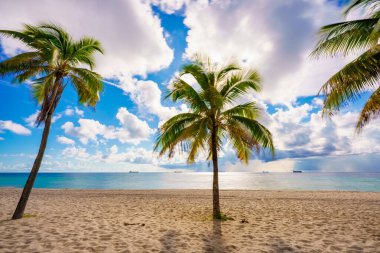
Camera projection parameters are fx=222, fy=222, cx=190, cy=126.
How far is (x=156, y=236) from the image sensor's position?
6406 mm

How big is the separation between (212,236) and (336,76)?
5.80m

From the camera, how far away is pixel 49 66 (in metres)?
8.27

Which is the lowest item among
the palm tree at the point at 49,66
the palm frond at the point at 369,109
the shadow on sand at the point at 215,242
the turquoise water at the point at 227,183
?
the shadow on sand at the point at 215,242

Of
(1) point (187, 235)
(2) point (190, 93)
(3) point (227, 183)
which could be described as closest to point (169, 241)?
(1) point (187, 235)

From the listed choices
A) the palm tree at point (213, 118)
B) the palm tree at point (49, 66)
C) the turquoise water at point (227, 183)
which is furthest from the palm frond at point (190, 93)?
the turquoise water at point (227, 183)

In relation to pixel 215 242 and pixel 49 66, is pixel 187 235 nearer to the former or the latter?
A: pixel 215 242

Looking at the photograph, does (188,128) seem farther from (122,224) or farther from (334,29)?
(334,29)

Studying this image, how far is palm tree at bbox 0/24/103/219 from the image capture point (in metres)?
7.77

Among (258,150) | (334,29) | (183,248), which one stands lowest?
(183,248)

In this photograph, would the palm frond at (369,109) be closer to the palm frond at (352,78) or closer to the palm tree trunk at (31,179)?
the palm frond at (352,78)

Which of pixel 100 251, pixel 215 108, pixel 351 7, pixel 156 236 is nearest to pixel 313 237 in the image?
pixel 156 236

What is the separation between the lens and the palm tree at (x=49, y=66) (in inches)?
306

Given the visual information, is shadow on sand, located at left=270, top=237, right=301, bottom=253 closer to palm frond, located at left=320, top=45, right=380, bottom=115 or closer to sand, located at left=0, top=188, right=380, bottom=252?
sand, located at left=0, top=188, right=380, bottom=252

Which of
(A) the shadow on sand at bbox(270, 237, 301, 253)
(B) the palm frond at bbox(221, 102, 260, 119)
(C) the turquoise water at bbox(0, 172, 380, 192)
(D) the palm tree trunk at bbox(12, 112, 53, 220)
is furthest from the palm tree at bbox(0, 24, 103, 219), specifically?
(C) the turquoise water at bbox(0, 172, 380, 192)
